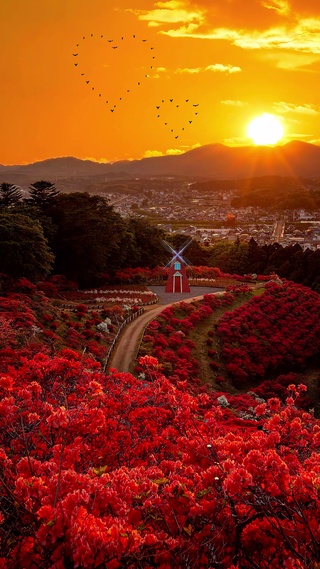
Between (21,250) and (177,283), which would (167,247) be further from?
(21,250)

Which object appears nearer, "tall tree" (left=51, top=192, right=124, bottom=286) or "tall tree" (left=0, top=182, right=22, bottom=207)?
"tall tree" (left=51, top=192, right=124, bottom=286)

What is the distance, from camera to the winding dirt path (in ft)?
73.3

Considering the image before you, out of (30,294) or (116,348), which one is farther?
(30,294)

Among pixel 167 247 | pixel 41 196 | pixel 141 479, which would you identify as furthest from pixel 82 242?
pixel 141 479

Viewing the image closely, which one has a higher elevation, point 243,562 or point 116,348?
point 243,562

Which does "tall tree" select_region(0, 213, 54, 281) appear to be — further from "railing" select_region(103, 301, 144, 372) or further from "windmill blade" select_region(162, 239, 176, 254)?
"windmill blade" select_region(162, 239, 176, 254)

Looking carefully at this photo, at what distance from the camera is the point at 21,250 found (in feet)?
93.9

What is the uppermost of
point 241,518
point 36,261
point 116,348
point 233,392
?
point 36,261

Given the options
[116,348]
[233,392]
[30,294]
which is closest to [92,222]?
[30,294]

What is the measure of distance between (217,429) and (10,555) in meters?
7.40

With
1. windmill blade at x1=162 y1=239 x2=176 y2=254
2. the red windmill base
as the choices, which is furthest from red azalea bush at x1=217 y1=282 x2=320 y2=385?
windmill blade at x1=162 y1=239 x2=176 y2=254

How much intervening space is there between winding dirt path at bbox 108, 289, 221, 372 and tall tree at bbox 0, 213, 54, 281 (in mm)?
7446

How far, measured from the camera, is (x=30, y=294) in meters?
27.0

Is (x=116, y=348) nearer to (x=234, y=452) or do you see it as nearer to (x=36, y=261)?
(x=36, y=261)
